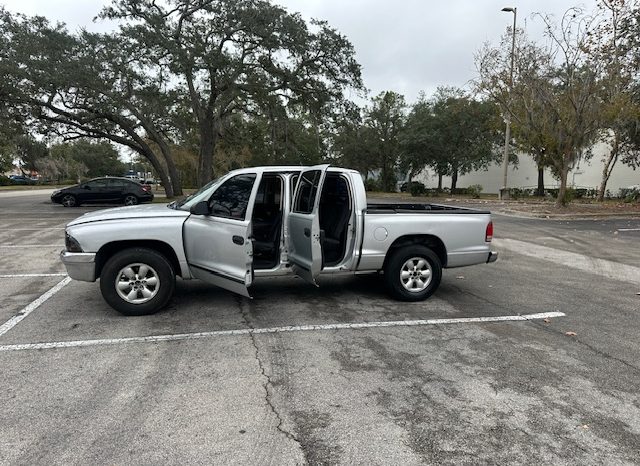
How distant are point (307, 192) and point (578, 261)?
6.58 meters

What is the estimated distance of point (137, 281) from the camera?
5.21 m

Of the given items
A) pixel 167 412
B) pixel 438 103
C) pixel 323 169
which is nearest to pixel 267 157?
pixel 438 103

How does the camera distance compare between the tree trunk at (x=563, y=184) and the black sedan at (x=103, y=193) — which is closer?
the tree trunk at (x=563, y=184)

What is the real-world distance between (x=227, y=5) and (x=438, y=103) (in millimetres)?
19835

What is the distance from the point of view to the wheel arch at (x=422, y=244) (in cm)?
595

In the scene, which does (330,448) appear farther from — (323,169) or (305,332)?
(323,169)

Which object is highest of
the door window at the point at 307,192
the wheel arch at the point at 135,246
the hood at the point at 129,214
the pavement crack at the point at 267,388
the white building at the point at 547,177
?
the white building at the point at 547,177

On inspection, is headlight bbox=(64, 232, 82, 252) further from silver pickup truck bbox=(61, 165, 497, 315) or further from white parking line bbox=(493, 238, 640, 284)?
white parking line bbox=(493, 238, 640, 284)

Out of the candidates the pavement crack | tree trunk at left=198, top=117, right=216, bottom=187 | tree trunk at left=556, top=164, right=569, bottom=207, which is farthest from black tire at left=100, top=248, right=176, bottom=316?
tree trunk at left=198, top=117, right=216, bottom=187

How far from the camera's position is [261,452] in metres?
2.78

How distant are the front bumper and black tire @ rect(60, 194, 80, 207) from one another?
20.2 m

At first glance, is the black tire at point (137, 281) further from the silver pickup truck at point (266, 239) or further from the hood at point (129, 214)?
the hood at point (129, 214)

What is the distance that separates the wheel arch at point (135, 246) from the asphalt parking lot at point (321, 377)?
0.61 meters

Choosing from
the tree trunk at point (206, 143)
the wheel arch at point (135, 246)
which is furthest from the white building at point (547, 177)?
the wheel arch at point (135, 246)
